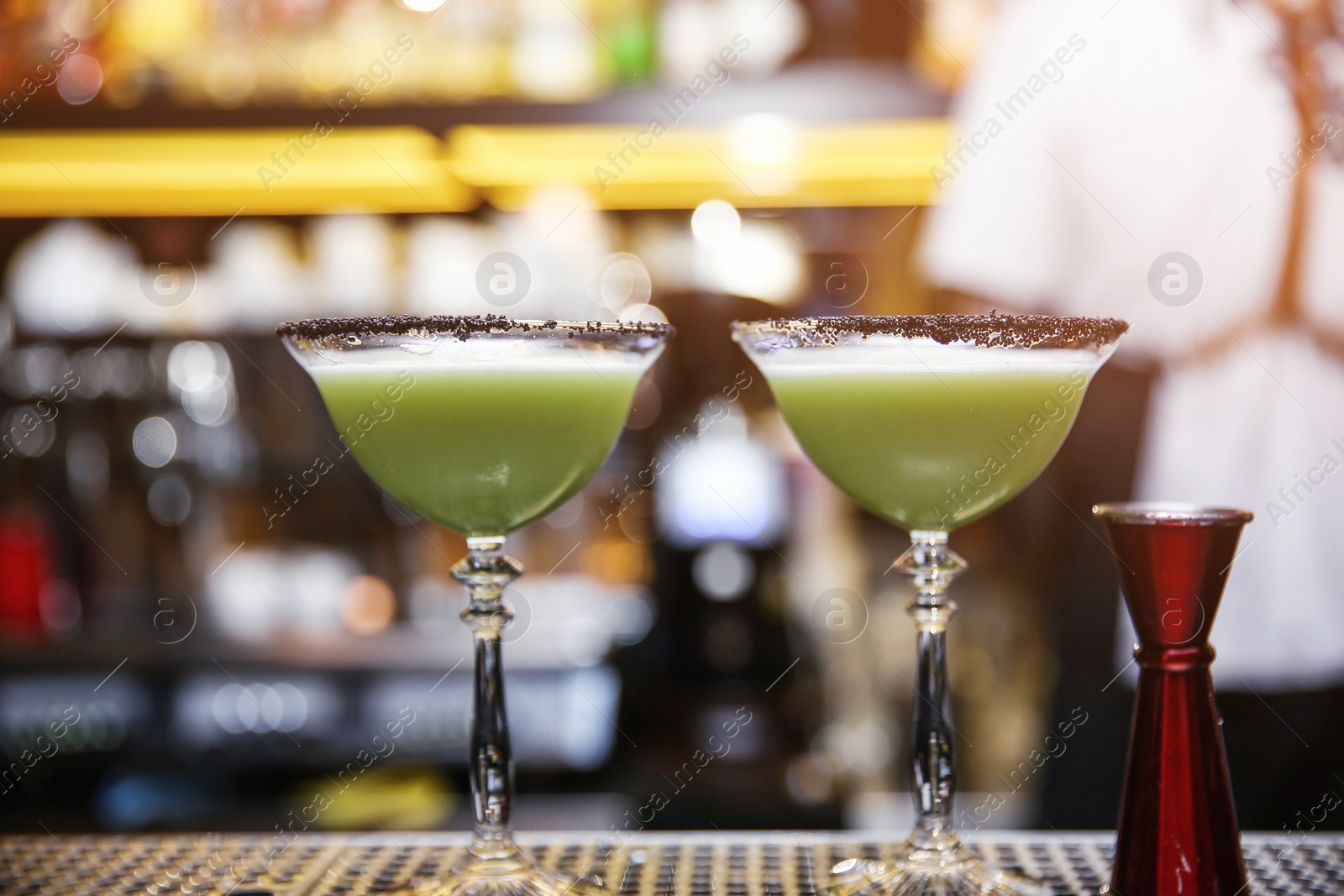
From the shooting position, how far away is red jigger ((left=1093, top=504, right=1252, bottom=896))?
767 mm

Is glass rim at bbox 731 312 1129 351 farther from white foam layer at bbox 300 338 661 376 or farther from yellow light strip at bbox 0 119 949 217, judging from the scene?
yellow light strip at bbox 0 119 949 217

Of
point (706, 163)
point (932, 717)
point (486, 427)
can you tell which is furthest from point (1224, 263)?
point (486, 427)

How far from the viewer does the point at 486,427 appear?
0.94 metres

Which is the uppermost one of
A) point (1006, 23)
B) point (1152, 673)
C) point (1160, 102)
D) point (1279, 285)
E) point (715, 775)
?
point (1006, 23)

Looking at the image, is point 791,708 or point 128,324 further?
point 128,324

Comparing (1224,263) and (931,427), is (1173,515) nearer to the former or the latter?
(931,427)

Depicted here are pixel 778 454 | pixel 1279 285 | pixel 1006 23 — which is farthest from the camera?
pixel 778 454

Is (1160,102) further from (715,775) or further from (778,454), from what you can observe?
(715,775)

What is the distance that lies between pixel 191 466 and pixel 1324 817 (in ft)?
7.66

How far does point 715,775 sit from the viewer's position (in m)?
2.38

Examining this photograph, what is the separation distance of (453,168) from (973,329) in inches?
75.6

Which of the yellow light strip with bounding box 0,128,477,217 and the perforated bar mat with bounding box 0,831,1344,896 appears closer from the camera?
the perforated bar mat with bounding box 0,831,1344,896

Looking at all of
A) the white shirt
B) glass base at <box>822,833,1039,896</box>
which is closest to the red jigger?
glass base at <box>822,833,1039,896</box>

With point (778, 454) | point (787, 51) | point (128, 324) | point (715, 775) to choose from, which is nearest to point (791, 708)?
point (715, 775)
